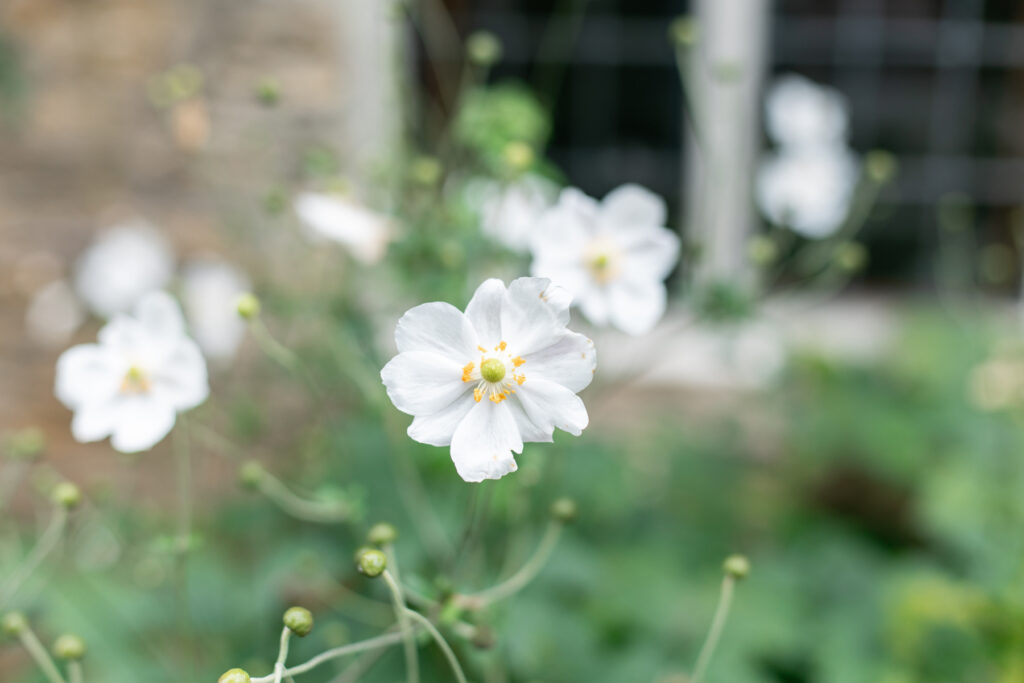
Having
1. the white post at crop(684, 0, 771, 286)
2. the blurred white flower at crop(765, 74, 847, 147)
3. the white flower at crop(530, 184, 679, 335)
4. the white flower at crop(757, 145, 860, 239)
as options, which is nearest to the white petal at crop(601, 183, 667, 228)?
the white flower at crop(530, 184, 679, 335)

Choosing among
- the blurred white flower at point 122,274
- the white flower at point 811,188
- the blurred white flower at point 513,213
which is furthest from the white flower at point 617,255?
the blurred white flower at point 122,274

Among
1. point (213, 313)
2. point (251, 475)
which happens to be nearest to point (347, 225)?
point (251, 475)

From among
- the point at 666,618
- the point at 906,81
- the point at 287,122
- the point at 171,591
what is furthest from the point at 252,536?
the point at 906,81

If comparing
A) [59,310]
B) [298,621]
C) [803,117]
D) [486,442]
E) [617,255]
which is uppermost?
[803,117]

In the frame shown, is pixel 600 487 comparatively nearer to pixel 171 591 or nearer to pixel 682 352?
pixel 171 591

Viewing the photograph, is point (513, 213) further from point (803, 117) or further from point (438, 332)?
point (803, 117)

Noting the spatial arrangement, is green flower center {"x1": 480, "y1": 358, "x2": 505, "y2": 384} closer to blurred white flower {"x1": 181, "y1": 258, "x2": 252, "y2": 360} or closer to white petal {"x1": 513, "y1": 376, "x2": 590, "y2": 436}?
white petal {"x1": 513, "y1": 376, "x2": 590, "y2": 436}
